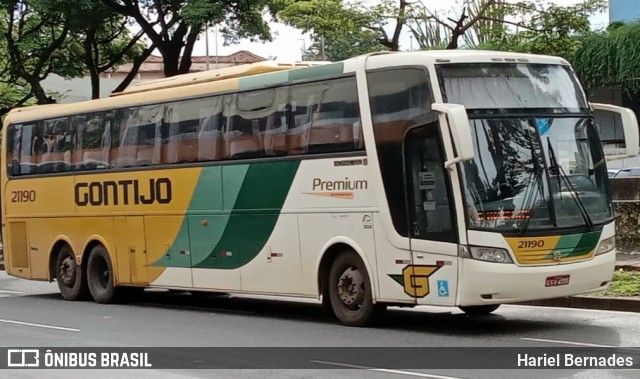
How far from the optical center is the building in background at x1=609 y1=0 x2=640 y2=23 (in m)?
47.4

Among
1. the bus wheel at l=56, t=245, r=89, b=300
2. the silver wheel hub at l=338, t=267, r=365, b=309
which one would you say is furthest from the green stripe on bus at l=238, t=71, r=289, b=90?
the bus wheel at l=56, t=245, r=89, b=300

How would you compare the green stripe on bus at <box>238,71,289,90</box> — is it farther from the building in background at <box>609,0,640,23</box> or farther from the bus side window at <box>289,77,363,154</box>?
the building in background at <box>609,0,640,23</box>

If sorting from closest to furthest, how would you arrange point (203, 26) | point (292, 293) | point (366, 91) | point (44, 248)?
1. point (366, 91)
2. point (292, 293)
3. point (44, 248)
4. point (203, 26)

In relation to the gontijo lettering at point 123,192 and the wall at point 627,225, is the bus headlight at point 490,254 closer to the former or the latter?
the gontijo lettering at point 123,192

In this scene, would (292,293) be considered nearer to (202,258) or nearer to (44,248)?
(202,258)

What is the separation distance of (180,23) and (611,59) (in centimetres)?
1712

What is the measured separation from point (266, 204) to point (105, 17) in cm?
1475

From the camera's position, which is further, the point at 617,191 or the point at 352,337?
the point at 617,191

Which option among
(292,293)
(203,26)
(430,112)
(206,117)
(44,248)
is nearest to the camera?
(430,112)

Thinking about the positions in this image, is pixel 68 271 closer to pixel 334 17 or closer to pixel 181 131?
pixel 181 131

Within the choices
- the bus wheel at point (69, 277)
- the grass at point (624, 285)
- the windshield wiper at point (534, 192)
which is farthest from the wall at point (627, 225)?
the bus wheel at point (69, 277)

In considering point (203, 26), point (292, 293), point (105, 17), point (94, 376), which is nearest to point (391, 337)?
point (292, 293)

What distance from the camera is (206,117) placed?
52.6 ft

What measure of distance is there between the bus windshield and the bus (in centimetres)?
2
